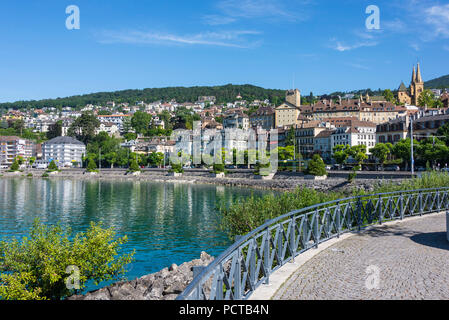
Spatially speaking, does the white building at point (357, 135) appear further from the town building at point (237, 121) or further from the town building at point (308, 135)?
the town building at point (237, 121)

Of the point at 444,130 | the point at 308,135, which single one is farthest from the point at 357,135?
the point at 444,130

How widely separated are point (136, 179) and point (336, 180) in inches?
2267

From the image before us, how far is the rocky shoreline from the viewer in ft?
192

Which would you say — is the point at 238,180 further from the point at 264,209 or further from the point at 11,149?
the point at 11,149

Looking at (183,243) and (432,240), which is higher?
(432,240)

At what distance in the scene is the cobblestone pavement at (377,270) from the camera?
746cm

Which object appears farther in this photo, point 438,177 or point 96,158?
point 96,158

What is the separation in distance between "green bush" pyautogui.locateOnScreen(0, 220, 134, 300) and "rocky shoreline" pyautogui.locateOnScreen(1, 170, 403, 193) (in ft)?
96.1

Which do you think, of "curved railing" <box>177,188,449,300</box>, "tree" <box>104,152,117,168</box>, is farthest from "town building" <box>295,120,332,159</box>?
"curved railing" <box>177,188,449,300</box>

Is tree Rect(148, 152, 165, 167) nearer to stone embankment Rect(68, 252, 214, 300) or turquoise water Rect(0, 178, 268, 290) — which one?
turquoise water Rect(0, 178, 268, 290)

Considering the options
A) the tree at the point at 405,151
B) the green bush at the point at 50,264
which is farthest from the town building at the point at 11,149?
the green bush at the point at 50,264
